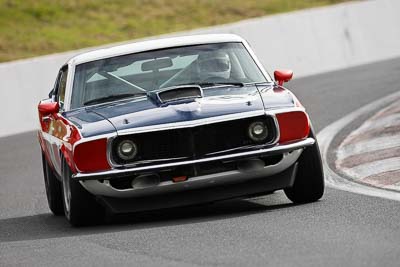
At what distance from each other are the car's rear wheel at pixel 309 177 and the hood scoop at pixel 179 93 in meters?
0.89

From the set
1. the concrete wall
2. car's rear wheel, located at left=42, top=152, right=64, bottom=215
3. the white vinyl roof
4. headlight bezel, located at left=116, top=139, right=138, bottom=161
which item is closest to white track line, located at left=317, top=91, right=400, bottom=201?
the white vinyl roof

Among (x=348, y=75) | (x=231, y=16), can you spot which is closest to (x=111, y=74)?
(x=348, y=75)

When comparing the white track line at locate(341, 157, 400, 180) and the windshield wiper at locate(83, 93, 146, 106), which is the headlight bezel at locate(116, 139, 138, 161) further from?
the white track line at locate(341, 157, 400, 180)

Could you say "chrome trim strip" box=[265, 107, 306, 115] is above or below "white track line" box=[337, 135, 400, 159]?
above

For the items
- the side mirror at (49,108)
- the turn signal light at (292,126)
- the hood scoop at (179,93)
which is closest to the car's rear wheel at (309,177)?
the turn signal light at (292,126)

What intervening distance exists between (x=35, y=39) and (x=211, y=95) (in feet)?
86.9

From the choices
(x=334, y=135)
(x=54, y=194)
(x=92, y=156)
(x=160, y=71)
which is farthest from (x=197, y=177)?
(x=334, y=135)

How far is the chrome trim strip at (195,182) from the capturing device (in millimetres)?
9281

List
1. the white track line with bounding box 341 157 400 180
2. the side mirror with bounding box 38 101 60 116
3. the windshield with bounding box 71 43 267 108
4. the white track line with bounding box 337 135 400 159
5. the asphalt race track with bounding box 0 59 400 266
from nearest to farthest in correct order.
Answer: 1. the asphalt race track with bounding box 0 59 400 266
2. the windshield with bounding box 71 43 267 108
3. the side mirror with bounding box 38 101 60 116
4. the white track line with bounding box 341 157 400 180
5. the white track line with bounding box 337 135 400 159

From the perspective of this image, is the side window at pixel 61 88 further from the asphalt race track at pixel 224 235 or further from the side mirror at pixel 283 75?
the side mirror at pixel 283 75

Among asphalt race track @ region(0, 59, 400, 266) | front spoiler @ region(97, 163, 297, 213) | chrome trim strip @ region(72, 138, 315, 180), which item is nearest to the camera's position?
asphalt race track @ region(0, 59, 400, 266)

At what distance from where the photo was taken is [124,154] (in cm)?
930

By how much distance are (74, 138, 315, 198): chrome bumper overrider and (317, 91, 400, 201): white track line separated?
2.60 feet

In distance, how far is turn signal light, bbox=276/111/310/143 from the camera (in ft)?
30.8
